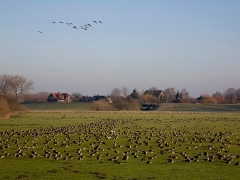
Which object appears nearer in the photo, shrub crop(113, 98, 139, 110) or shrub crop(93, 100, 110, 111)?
shrub crop(93, 100, 110, 111)

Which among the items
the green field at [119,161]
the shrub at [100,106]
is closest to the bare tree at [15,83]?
the shrub at [100,106]

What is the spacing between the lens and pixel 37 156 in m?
21.4

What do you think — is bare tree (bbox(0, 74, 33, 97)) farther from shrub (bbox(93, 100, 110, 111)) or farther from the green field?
the green field

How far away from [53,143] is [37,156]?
19.3 ft

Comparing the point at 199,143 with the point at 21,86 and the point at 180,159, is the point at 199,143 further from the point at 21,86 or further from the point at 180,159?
the point at 21,86

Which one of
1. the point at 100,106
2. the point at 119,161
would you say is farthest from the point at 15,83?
the point at 119,161

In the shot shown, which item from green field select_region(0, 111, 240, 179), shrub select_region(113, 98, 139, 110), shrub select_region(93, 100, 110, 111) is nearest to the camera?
green field select_region(0, 111, 240, 179)

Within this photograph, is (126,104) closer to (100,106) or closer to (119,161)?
(100,106)

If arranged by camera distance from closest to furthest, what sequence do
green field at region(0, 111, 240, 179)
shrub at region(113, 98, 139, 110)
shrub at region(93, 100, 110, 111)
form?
1. green field at region(0, 111, 240, 179)
2. shrub at region(93, 100, 110, 111)
3. shrub at region(113, 98, 139, 110)

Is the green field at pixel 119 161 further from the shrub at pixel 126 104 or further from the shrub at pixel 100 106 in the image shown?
the shrub at pixel 126 104

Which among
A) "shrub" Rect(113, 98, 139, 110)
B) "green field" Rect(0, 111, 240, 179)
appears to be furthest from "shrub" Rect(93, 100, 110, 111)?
"green field" Rect(0, 111, 240, 179)

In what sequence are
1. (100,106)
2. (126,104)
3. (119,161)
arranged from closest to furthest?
(119,161) < (100,106) < (126,104)

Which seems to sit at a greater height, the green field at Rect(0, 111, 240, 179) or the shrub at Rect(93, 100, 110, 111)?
the shrub at Rect(93, 100, 110, 111)

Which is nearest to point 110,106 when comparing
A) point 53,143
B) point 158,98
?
point 158,98
